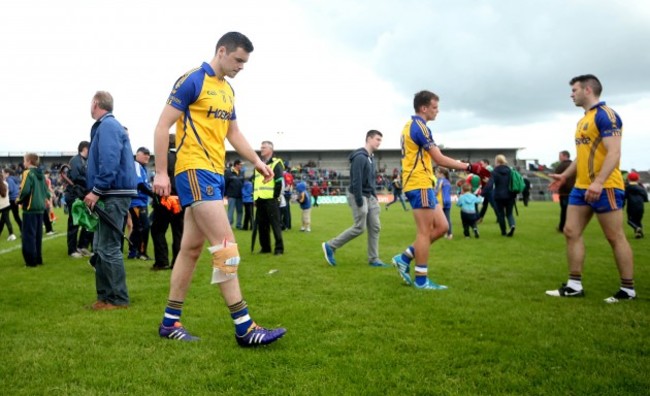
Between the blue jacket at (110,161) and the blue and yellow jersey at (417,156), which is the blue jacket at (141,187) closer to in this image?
the blue jacket at (110,161)

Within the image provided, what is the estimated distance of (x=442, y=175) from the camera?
496 inches

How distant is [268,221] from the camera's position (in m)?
9.70

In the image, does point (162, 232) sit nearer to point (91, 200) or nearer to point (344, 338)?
point (91, 200)

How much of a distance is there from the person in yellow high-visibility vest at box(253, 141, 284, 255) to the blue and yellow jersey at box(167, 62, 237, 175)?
17.7 feet

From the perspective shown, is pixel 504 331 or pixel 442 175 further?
pixel 442 175

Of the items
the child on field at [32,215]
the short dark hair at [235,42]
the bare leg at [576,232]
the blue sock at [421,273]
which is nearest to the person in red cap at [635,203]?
the bare leg at [576,232]

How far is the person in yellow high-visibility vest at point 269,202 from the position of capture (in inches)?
368

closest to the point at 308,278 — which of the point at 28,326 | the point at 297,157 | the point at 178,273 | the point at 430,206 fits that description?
the point at 430,206

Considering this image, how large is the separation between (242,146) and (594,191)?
3777 millimetres

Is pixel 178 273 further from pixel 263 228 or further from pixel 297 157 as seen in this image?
pixel 297 157

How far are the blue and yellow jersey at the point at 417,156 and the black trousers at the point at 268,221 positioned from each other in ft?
13.2

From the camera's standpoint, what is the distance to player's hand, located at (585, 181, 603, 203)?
507 cm

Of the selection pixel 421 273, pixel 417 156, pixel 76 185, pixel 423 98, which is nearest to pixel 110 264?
pixel 76 185

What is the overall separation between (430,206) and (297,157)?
5510 cm
